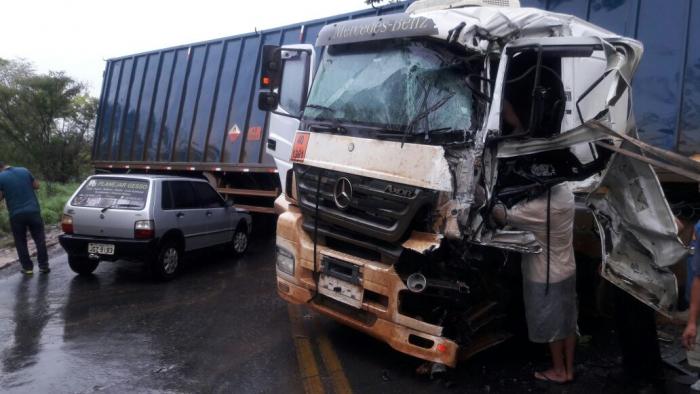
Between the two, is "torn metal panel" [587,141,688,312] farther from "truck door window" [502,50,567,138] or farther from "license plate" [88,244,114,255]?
"license plate" [88,244,114,255]

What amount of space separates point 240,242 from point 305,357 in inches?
208

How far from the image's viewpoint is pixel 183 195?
8211 millimetres

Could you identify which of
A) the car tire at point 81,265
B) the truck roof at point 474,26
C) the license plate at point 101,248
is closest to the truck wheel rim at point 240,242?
the car tire at point 81,265

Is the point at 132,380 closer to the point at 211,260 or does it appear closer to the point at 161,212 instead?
the point at 161,212

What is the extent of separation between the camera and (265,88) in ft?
19.6

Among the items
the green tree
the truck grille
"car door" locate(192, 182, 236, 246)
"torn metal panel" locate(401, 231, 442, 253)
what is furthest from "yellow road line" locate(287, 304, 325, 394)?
the green tree

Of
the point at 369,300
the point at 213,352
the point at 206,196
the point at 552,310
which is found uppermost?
the point at 206,196

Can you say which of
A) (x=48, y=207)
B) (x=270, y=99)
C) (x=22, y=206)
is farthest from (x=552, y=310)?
(x=48, y=207)

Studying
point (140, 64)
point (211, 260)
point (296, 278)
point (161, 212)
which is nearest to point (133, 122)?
point (140, 64)

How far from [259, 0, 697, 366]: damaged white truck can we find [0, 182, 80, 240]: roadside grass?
30.1 ft

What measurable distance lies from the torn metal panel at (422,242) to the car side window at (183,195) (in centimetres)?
484

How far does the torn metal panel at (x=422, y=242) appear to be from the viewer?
3.85 metres

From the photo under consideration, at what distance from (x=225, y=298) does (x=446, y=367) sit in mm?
3362

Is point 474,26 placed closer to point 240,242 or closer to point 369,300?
point 369,300
